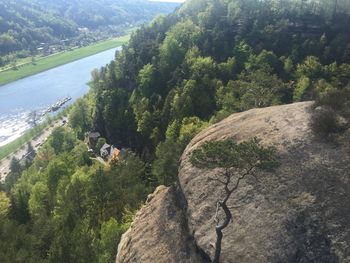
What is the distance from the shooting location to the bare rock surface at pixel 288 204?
31.8 metres

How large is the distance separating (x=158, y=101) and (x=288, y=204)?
3622 inches

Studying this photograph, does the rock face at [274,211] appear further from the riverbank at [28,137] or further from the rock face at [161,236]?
the riverbank at [28,137]

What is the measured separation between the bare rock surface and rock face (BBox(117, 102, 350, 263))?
7cm

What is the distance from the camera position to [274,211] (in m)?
34.4

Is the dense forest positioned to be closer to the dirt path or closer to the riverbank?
the dirt path

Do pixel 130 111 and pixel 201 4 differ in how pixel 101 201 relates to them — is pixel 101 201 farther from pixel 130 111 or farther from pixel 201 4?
pixel 201 4

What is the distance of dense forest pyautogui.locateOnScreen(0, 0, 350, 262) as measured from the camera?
61719 mm

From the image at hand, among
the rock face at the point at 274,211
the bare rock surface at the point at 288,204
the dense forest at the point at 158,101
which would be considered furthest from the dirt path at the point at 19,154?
the bare rock surface at the point at 288,204

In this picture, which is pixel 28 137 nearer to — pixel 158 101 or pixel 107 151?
pixel 107 151

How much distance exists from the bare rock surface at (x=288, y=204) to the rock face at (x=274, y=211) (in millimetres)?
70

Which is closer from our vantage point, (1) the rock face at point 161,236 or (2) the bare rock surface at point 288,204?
(2) the bare rock surface at point 288,204

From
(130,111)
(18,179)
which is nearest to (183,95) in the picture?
(130,111)

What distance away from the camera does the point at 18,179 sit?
117188mm

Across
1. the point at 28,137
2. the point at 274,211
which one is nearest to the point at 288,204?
the point at 274,211
